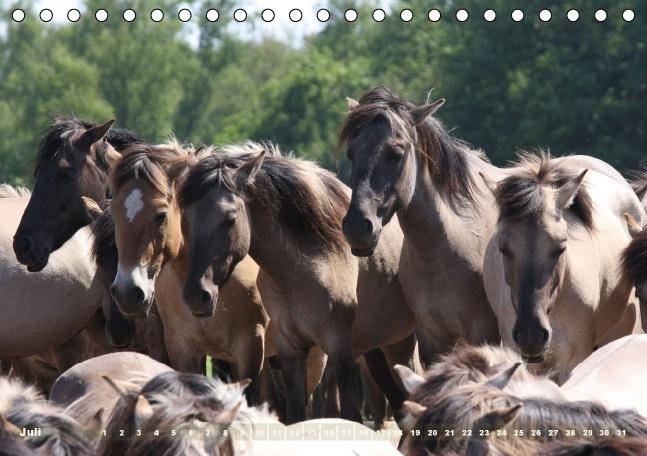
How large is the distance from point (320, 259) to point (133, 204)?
115 cm

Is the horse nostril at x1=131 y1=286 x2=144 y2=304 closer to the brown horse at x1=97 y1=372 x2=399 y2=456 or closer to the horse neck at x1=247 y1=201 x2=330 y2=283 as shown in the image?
the horse neck at x1=247 y1=201 x2=330 y2=283

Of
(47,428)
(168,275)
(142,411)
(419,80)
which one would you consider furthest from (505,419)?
(419,80)

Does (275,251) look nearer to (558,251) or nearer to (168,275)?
(168,275)

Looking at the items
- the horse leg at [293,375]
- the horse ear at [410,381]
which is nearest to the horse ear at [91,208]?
the horse leg at [293,375]

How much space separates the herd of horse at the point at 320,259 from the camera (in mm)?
6637

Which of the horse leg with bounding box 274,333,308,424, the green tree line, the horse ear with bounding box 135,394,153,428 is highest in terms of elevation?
the horse ear with bounding box 135,394,153,428

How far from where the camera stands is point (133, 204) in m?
7.07

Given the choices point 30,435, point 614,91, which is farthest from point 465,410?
point 614,91

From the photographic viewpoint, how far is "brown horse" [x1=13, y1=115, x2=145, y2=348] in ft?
25.5

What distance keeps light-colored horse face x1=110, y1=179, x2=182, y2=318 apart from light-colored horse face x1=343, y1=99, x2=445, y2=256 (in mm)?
1011

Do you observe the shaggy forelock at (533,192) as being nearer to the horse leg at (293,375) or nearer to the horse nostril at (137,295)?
the horse leg at (293,375)

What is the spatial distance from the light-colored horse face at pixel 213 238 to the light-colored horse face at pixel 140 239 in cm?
13

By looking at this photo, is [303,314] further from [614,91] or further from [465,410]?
[614,91]

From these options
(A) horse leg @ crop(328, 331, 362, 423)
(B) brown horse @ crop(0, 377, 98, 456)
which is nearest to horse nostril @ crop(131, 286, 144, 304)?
(A) horse leg @ crop(328, 331, 362, 423)
